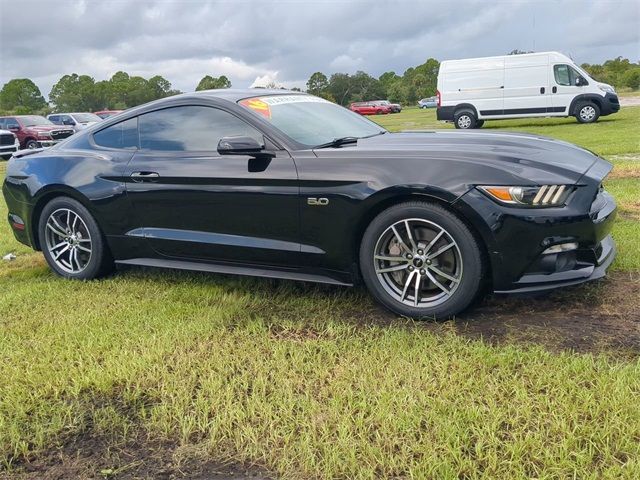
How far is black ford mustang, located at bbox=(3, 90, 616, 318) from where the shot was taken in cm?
320

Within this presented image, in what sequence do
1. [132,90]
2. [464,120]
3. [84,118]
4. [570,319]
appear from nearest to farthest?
[570,319]
[464,120]
[84,118]
[132,90]

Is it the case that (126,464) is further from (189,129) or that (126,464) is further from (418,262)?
(189,129)

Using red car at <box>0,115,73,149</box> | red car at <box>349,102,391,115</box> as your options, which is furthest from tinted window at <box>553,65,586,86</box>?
red car at <box>349,102,391,115</box>

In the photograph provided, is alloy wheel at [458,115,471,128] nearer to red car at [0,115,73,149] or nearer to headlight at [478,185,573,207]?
red car at [0,115,73,149]

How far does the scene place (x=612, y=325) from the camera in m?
3.19

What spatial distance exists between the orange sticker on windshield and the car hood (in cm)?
67

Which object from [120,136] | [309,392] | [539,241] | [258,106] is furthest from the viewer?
[120,136]

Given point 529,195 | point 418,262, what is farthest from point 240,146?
point 529,195

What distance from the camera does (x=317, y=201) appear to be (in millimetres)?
3564

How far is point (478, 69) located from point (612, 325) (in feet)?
58.2

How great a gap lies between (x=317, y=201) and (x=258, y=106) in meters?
0.95

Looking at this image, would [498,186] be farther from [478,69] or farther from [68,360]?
[478,69]

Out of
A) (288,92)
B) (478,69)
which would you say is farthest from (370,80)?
(288,92)

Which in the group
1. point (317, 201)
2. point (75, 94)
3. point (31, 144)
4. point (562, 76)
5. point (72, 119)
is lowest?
point (317, 201)
